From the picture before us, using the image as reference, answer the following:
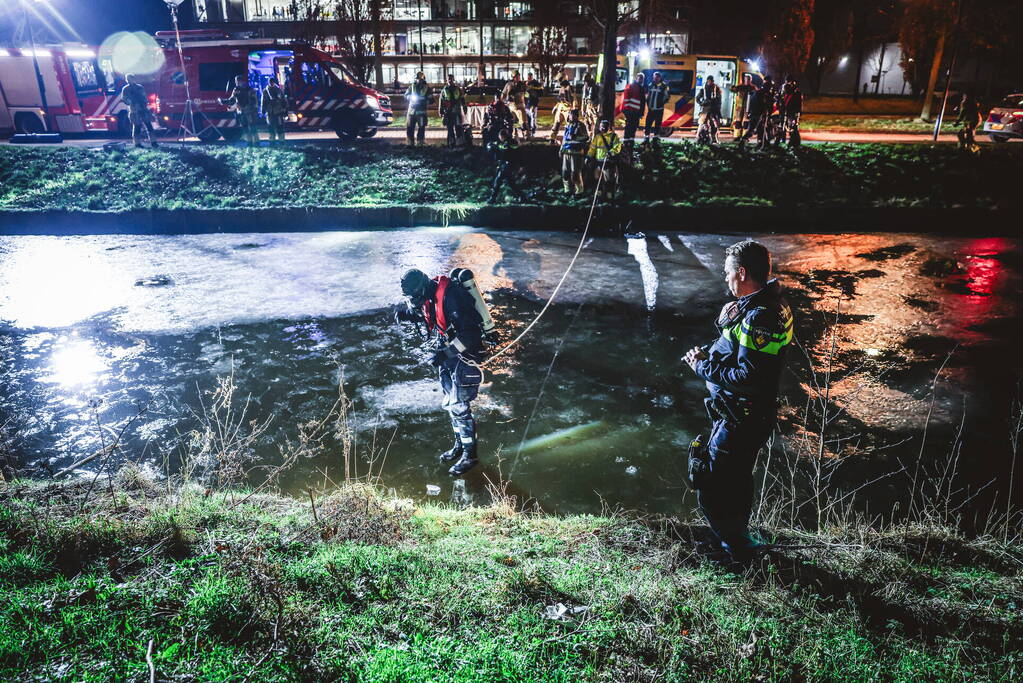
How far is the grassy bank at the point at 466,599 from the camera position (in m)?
2.53

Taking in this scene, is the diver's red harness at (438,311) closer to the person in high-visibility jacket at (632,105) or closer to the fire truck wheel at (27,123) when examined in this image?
the person in high-visibility jacket at (632,105)

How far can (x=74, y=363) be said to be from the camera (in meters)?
6.89

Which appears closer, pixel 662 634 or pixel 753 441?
pixel 662 634

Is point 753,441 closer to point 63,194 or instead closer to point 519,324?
point 519,324

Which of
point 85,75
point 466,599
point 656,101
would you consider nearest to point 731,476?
point 466,599

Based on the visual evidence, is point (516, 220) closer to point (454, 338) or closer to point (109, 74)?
point (454, 338)

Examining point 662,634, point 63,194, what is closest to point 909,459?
point 662,634

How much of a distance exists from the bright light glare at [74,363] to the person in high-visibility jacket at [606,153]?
31.4ft

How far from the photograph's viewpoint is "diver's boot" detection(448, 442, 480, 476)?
4.98m

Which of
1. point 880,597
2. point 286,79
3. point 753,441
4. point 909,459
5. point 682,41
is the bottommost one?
point 909,459

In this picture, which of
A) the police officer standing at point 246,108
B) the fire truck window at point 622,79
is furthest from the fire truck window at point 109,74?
the fire truck window at point 622,79

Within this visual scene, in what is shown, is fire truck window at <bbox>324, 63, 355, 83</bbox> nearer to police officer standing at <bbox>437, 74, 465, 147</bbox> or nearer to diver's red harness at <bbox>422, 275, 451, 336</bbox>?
police officer standing at <bbox>437, 74, 465, 147</bbox>

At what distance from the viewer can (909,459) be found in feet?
16.7

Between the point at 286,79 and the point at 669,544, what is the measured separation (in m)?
19.2
